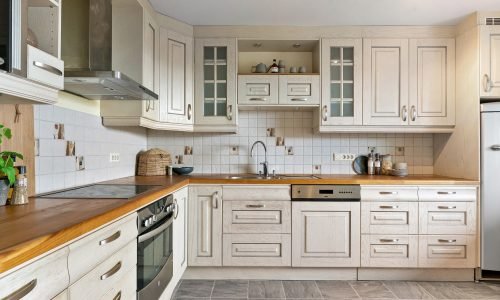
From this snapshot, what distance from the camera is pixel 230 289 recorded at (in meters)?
2.64

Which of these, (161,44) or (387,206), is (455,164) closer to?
(387,206)

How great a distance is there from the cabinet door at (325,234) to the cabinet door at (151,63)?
1408 mm

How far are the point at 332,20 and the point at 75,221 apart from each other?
269 centimetres

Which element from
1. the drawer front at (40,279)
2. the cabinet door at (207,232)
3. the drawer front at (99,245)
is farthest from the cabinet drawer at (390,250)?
the drawer front at (40,279)

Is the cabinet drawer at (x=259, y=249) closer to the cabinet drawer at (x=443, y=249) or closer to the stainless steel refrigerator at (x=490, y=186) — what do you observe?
the cabinet drawer at (x=443, y=249)

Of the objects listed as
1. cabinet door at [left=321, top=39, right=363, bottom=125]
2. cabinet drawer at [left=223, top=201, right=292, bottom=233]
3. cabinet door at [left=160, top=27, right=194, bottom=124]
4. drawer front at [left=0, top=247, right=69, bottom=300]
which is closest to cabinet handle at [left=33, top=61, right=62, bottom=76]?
drawer front at [left=0, top=247, right=69, bottom=300]

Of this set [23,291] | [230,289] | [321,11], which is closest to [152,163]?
[230,289]

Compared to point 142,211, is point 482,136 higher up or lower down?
higher up

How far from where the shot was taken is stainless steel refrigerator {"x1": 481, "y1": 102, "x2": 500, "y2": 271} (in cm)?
271

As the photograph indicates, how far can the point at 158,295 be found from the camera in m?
1.93

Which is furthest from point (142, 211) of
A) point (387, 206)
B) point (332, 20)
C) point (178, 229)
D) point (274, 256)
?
point (332, 20)

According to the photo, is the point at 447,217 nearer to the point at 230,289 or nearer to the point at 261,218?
the point at 261,218

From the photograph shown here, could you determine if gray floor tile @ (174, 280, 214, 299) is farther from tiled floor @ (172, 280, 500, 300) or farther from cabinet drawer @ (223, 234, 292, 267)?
cabinet drawer @ (223, 234, 292, 267)

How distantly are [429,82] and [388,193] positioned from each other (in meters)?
1.14
